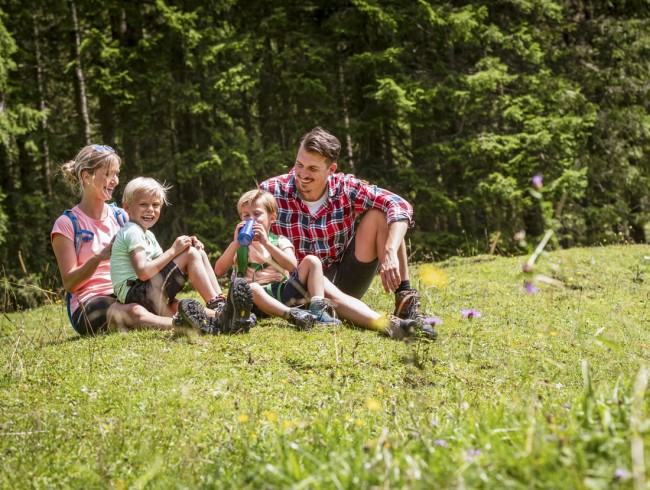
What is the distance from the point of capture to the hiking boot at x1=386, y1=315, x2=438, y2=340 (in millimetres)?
4645

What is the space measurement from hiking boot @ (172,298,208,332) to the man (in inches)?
42.8

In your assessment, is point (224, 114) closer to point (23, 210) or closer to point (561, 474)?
point (23, 210)

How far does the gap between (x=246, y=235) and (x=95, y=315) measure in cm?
146

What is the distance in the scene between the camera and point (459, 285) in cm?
819

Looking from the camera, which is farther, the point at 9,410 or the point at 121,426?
the point at 9,410

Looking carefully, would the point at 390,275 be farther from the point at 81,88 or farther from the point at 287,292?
the point at 81,88

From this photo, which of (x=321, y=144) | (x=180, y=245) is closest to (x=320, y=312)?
(x=180, y=245)

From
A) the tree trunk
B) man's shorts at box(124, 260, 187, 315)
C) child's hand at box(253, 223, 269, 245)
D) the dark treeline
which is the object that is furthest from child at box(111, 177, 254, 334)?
the tree trunk

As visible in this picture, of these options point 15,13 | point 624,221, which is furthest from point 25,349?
point 624,221

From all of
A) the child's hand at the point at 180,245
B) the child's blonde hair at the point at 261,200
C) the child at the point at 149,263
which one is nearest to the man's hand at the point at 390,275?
the child's blonde hair at the point at 261,200

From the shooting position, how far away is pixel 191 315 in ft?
15.1

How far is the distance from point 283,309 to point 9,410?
2.10 metres

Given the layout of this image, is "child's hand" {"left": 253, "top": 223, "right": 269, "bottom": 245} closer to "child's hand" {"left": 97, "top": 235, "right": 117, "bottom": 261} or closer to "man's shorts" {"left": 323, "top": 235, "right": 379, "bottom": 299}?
"man's shorts" {"left": 323, "top": 235, "right": 379, "bottom": 299}

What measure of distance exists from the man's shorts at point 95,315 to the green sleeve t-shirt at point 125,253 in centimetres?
13
